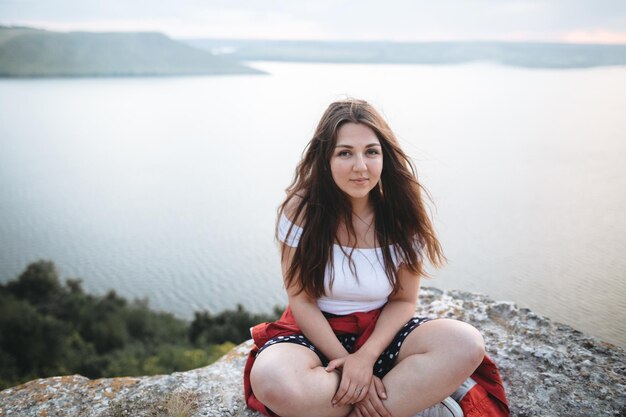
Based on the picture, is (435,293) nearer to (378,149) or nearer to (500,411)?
(500,411)

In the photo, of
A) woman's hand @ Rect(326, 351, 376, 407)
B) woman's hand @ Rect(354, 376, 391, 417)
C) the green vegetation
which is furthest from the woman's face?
the green vegetation

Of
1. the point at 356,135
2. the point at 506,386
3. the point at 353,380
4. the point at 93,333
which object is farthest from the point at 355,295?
the point at 93,333

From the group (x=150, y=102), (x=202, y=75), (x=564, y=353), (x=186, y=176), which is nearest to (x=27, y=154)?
(x=186, y=176)

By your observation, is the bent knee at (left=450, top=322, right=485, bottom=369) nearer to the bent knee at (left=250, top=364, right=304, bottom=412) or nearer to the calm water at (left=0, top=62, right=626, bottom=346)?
the bent knee at (left=250, top=364, right=304, bottom=412)

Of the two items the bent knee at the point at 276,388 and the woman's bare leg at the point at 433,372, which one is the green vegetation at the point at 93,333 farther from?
the woman's bare leg at the point at 433,372

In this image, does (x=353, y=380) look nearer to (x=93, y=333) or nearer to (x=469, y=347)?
(x=469, y=347)

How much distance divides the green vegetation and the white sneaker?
27.8 ft

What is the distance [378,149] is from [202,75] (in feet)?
335

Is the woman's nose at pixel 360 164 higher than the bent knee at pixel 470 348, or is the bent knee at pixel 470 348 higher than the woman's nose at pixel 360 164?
the woman's nose at pixel 360 164

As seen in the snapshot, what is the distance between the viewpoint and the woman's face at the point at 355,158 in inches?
84.7

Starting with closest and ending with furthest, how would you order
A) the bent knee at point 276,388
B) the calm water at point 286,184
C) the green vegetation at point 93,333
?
the bent knee at point 276,388
the calm water at point 286,184
the green vegetation at point 93,333

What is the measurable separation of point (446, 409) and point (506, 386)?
23.9 inches

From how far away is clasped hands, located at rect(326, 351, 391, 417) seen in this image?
6.37 ft

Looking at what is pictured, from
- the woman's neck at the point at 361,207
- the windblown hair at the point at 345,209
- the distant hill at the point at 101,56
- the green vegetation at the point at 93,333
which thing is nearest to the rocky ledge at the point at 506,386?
the windblown hair at the point at 345,209
